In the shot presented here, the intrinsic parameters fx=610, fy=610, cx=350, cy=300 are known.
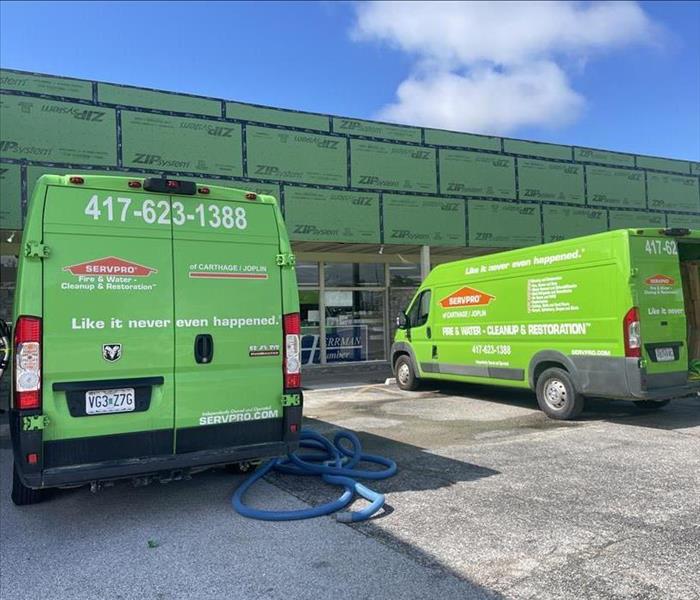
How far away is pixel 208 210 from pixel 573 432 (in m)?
5.45

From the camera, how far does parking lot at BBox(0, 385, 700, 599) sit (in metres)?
3.60

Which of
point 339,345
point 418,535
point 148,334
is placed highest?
point 148,334

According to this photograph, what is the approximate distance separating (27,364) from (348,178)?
10454mm

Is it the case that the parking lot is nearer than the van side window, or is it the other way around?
the parking lot

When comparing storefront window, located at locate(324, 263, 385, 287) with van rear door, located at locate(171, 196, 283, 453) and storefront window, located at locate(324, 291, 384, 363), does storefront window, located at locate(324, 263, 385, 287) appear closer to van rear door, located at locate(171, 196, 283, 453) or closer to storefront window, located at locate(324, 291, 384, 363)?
storefront window, located at locate(324, 291, 384, 363)

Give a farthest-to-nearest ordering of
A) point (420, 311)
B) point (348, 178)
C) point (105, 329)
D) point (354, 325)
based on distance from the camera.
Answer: point (354, 325), point (348, 178), point (420, 311), point (105, 329)

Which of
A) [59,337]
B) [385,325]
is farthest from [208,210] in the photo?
[385,325]

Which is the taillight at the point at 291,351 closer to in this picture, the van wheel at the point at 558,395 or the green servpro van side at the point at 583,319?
the green servpro van side at the point at 583,319

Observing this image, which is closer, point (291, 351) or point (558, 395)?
point (291, 351)

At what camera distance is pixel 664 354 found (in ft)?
26.1

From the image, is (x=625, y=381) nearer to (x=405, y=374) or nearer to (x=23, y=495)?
(x=405, y=374)

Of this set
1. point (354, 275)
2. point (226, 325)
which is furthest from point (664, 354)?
point (354, 275)

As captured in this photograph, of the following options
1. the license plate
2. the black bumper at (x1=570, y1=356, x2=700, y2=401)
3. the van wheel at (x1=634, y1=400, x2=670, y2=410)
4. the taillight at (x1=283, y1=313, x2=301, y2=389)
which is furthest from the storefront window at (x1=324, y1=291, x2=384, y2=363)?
the license plate

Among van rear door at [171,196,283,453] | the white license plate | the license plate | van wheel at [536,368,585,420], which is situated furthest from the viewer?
van wheel at [536,368,585,420]
